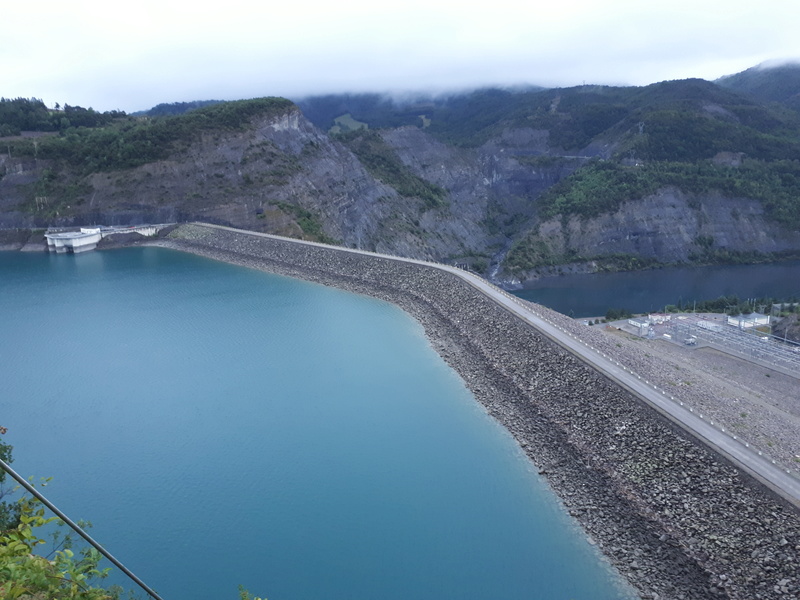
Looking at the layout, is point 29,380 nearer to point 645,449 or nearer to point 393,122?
point 645,449

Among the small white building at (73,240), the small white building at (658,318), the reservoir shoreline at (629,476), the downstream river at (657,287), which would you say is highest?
the small white building at (73,240)

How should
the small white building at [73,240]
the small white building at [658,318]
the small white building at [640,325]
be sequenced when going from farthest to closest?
the small white building at [73,240] → the small white building at [658,318] → the small white building at [640,325]

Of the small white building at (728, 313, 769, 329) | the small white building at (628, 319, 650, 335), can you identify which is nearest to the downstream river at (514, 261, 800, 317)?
the small white building at (628, 319, 650, 335)

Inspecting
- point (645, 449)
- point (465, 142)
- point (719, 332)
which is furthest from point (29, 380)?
point (465, 142)

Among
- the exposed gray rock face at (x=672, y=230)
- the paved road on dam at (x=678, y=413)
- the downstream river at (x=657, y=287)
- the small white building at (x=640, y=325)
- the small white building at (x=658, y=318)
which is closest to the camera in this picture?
the paved road on dam at (x=678, y=413)

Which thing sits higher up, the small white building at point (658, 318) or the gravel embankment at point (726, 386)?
the gravel embankment at point (726, 386)

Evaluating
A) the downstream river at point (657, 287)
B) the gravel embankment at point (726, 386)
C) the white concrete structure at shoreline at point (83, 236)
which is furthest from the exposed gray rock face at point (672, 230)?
the white concrete structure at shoreline at point (83, 236)

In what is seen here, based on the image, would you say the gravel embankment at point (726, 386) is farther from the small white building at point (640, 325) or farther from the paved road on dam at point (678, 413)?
the small white building at point (640, 325)
